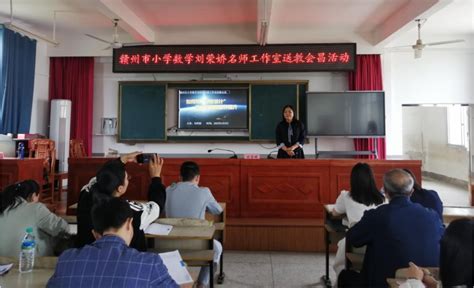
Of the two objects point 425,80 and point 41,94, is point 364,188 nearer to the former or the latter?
point 425,80

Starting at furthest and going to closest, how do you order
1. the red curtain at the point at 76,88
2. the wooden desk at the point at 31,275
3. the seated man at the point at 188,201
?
the red curtain at the point at 76,88 < the seated man at the point at 188,201 < the wooden desk at the point at 31,275

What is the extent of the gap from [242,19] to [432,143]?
15.3 ft

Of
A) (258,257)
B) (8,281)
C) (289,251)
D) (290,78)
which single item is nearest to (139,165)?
(258,257)

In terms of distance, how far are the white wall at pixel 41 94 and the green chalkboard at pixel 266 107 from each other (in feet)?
13.1

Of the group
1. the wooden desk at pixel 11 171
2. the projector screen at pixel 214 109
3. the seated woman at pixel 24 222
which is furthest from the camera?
the projector screen at pixel 214 109

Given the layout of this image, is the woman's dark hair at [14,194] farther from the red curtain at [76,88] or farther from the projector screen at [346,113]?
the projector screen at [346,113]

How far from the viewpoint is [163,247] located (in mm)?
2334

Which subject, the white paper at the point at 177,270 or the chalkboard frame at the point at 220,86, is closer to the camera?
the white paper at the point at 177,270

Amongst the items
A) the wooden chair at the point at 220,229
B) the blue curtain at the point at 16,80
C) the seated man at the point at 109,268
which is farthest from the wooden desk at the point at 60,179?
the seated man at the point at 109,268

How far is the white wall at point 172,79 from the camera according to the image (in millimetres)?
6234

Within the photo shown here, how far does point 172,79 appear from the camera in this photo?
6309mm

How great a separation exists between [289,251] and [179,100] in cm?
363

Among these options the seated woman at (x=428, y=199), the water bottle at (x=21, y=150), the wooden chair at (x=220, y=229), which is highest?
the water bottle at (x=21, y=150)

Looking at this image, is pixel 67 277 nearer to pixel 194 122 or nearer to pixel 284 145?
pixel 284 145
